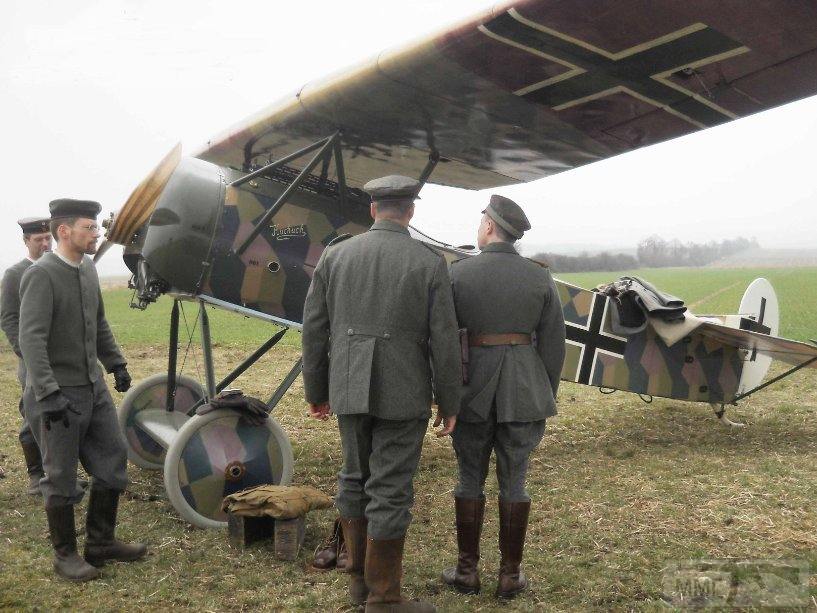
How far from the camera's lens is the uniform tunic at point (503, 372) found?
146 inches

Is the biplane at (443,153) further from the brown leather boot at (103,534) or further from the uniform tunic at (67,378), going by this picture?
the uniform tunic at (67,378)

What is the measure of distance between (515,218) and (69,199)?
245cm

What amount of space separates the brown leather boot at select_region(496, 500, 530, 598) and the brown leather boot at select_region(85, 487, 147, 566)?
208 centimetres

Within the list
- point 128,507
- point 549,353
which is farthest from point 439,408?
point 128,507

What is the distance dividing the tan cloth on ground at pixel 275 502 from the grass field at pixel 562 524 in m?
0.25

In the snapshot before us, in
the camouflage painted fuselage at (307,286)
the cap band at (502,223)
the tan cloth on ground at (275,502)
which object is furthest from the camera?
the camouflage painted fuselage at (307,286)

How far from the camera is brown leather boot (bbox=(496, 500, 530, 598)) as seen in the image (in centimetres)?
364

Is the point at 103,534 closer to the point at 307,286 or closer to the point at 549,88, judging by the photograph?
the point at 307,286

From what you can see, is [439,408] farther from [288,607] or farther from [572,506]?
[572,506]

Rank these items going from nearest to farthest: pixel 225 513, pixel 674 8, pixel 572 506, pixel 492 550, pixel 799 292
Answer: pixel 674 8 → pixel 492 550 → pixel 225 513 → pixel 572 506 → pixel 799 292

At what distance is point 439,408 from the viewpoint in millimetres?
3479

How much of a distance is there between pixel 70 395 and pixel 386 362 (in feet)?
6.05

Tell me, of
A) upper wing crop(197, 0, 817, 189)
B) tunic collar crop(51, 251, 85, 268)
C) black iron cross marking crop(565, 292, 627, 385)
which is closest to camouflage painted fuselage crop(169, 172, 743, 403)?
black iron cross marking crop(565, 292, 627, 385)

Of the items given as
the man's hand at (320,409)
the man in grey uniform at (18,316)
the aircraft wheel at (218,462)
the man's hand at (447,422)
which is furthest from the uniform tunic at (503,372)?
the man in grey uniform at (18,316)
